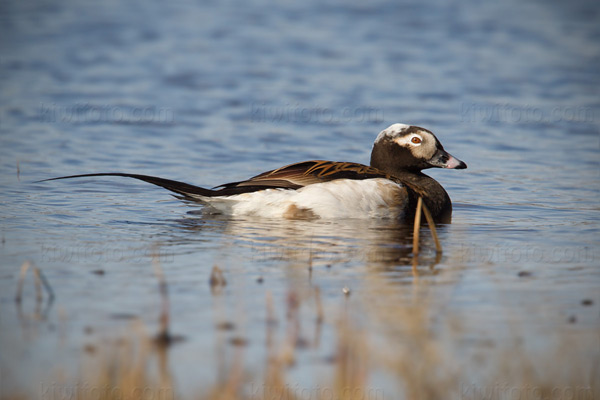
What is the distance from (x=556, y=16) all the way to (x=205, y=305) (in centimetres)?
1911

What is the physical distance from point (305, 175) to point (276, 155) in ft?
11.0

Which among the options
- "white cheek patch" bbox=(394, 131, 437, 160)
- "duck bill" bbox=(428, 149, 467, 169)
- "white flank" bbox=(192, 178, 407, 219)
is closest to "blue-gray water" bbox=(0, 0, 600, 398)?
"white flank" bbox=(192, 178, 407, 219)

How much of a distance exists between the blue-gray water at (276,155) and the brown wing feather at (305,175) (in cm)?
44

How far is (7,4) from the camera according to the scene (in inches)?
848

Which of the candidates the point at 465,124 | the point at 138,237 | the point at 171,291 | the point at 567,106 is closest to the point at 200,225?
the point at 138,237

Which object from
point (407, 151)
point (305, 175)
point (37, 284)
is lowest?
point (37, 284)

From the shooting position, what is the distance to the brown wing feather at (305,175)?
834cm

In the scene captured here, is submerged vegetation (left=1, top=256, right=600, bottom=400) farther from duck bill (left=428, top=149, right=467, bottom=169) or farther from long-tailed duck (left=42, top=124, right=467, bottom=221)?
duck bill (left=428, top=149, right=467, bottom=169)

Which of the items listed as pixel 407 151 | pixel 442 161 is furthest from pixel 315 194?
pixel 442 161

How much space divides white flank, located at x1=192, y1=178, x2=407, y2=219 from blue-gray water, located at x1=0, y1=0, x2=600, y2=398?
21cm

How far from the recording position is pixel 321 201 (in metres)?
8.25

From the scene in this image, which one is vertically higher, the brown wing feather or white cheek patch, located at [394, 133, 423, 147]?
white cheek patch, located at [394, 133, 423, 147]

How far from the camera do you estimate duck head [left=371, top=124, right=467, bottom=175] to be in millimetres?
9086

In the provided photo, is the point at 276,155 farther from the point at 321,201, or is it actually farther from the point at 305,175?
the point at 321,201
